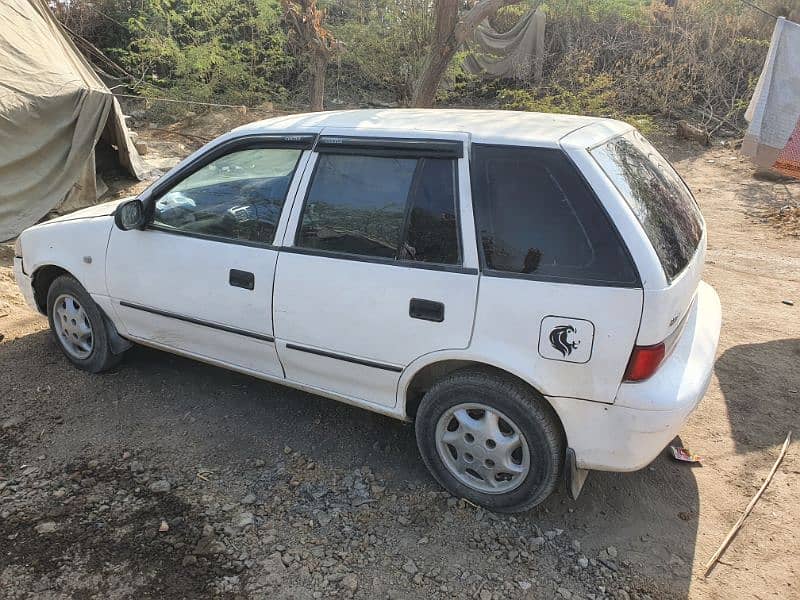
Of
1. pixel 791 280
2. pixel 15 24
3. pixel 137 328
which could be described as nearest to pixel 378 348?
pixel 137 328

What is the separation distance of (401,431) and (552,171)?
176 cm

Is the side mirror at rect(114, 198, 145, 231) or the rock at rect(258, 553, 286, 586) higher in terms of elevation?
the side mirror at rect(114, 198, 145, 231)

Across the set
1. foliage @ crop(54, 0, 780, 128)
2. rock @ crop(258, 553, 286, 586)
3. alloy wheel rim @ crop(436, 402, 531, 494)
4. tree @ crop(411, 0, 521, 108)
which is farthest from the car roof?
foliage @ crop(54, 0, 780, 128)

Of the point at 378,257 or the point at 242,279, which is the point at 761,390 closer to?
the point at 378,257

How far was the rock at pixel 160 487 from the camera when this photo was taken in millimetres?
3006

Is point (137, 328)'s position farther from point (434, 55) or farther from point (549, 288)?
point (434, 55)

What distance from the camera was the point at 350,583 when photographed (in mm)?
2482

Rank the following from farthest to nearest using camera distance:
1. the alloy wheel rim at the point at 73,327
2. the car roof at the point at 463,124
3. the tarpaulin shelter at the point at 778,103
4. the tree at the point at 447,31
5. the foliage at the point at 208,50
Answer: the foliage at the point at 208,50 < the tree at the point at 447,31 < the tarpaulin shelter at the point at 778,103 < the alloy wheel rim at the point at 73,327 < the car roof at the point at 463,124

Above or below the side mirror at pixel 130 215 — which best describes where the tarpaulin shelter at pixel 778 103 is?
above

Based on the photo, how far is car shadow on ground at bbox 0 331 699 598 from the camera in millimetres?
2770

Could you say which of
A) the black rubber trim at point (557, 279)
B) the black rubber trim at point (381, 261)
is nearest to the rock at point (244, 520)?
the black rubber trim at point (381, 261)

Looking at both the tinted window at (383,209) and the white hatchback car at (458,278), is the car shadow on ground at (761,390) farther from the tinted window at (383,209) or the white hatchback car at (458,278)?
the tinted window at (383,209)

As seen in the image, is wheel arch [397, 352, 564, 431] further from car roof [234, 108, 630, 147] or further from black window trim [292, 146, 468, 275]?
car roof [234, 108, 630, 147]

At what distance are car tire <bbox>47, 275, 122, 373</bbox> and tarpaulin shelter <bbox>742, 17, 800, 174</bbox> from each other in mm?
5809
